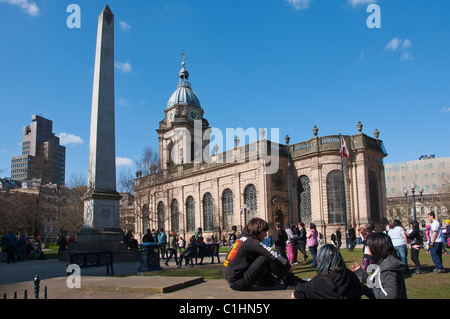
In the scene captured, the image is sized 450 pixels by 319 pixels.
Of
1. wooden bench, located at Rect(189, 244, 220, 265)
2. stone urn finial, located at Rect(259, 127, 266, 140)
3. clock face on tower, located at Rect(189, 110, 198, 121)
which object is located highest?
clock face on tower, located at Rect(189, 110, 198, 121)

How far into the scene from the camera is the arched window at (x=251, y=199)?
124 feet

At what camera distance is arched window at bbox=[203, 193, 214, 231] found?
4288 centimetres

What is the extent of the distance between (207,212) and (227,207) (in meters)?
3.48

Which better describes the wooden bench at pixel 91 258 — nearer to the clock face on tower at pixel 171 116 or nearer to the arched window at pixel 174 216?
the arched window at pixel 174 216

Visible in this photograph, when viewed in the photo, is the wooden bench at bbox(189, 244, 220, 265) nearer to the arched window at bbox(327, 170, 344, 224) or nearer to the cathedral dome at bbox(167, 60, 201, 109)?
the arched window at bbox(327, 170, 344, 224)

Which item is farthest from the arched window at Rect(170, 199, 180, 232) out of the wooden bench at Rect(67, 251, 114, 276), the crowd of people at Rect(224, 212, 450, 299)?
the crowd of people at Rect(224, 212, 450, 299)

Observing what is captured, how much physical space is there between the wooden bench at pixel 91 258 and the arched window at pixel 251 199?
85.5 ft

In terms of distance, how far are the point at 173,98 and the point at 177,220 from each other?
1958 centimetres

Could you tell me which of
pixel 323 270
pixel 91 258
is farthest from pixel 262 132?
pixel 323 270

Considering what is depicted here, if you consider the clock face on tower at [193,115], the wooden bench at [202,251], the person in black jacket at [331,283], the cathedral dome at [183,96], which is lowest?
the wooden bench at [202,251]

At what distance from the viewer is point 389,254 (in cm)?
415

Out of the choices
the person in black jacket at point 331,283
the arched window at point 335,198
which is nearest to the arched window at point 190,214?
the arched window at point 335,198

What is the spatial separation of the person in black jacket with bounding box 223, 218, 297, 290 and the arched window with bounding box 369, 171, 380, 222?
31.9 meters

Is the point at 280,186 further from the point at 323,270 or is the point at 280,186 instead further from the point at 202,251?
the point at 323,270
